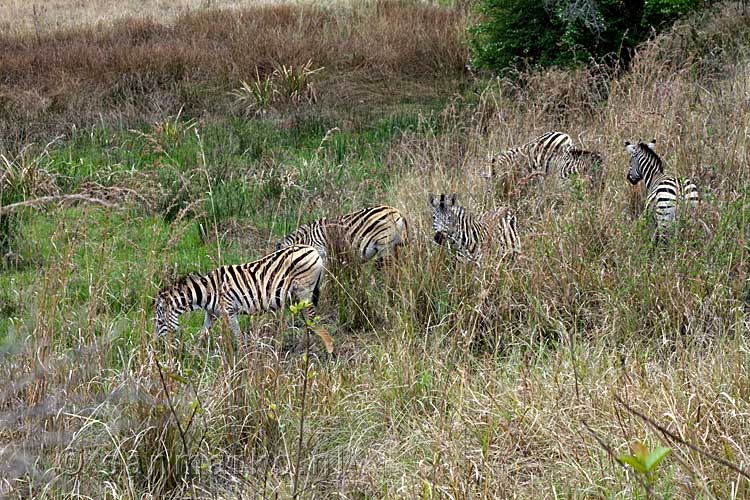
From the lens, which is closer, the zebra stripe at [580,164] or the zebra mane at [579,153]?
the zebra stripe at [580,164]

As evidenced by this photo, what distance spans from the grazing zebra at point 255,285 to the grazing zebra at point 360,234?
0.42 metres

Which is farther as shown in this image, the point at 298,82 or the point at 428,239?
the point at 298,82

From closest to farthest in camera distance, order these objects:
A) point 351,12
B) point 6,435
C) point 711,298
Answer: point 6,435 < point 711,298 < point 351,12

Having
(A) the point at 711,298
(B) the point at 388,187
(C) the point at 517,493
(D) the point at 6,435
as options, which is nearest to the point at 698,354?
(A) the point at 711,298

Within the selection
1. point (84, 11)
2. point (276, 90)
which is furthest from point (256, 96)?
point (84, 11)

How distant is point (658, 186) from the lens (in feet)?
22.9

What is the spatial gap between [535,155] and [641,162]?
4.48ft

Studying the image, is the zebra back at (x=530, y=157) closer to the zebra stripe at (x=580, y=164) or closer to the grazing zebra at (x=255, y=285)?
the zebra stripe at (x=580, y=164)

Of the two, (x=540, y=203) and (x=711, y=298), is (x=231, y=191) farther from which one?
(x=711, y=298)

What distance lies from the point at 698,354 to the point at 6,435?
11.5 ft

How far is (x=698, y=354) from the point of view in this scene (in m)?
4.84

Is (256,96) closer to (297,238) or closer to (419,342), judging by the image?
(297,238)

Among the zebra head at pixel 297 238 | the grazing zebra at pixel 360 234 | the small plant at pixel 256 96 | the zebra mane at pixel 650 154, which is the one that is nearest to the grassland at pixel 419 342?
the grazing zebra at pixel 360 234

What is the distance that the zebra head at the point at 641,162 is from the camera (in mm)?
7312
